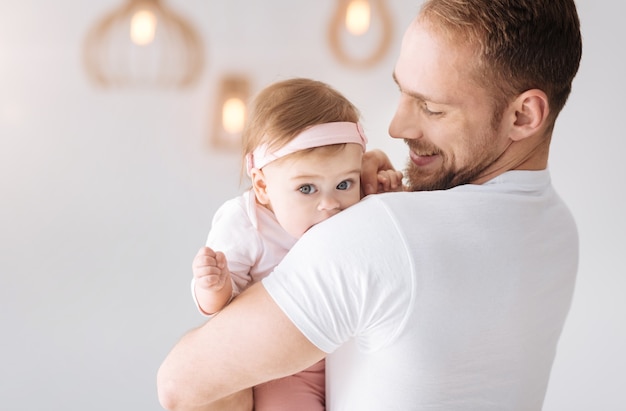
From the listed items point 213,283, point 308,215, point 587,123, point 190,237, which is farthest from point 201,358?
point 587,123

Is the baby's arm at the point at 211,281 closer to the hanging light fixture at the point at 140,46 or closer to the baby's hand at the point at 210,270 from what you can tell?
the baby's hand at the point at 210,270

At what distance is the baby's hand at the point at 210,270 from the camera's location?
1198mm

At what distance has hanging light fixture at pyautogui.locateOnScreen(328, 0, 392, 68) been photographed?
299 cm

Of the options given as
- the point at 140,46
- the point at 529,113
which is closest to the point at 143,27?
the point at 140,46

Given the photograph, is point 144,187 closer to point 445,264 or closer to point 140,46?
point 140,46

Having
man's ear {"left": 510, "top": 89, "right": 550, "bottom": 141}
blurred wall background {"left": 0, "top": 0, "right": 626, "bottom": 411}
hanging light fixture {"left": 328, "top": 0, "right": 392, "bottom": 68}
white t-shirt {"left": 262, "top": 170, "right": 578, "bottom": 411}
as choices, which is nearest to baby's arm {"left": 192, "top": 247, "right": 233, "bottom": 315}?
white t-shirt {"left": 262, "top": 170, "right": 578, "bottom": 411}

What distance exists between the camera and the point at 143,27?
115 inches

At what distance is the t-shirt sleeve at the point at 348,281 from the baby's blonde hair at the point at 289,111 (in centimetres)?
28

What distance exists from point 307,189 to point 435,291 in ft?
1.21

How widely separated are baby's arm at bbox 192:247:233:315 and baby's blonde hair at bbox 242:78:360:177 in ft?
0.70

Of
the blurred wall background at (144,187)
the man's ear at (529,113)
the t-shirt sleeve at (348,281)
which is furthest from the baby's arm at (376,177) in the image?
the blurred wall background at (144,187)

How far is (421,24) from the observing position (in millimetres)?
1248

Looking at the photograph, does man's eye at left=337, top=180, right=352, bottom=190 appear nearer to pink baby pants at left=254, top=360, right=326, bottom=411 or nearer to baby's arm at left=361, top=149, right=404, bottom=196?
baby's arm at left=361, top=149, right=404, bottom=196

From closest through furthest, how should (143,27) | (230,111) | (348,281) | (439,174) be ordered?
1. (348,281)
2. (439,174)
3. (143,27)
4. (230,111)
